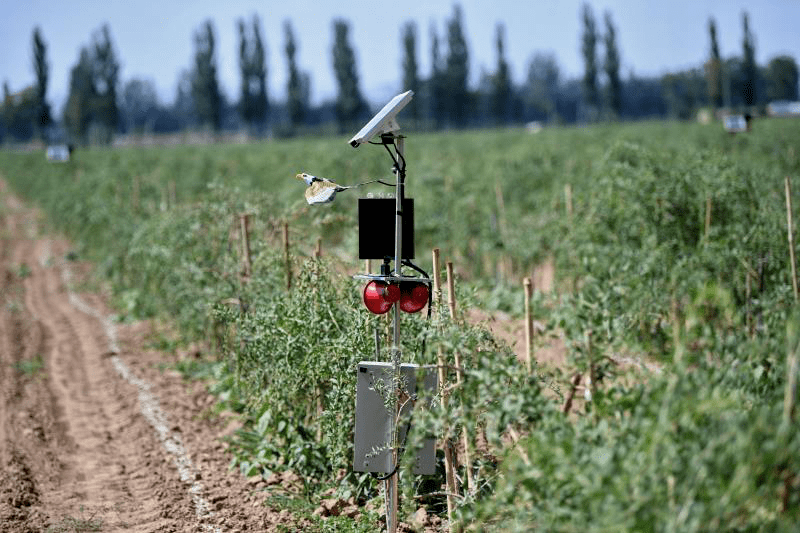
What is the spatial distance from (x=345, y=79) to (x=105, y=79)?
60.4 feet

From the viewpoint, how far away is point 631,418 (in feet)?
10.3

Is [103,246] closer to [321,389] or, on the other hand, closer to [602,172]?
[602,172]

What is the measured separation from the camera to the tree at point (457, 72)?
7050 centimetres

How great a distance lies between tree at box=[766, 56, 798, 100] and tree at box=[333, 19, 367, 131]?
149 feet

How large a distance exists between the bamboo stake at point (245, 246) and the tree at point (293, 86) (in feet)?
193

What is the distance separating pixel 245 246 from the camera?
7.36m

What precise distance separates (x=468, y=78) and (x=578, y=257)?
64518mm

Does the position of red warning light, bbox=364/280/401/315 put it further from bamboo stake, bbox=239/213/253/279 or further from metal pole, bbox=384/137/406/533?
bamboo stake, bbox=239/213/253/279

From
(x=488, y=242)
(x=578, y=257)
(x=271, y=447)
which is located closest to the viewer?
(x=271, y=447)

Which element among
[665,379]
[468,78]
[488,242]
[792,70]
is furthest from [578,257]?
[792,70]

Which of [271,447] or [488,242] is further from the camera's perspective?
[488,242]

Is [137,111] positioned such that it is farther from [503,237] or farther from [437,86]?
[503,237]

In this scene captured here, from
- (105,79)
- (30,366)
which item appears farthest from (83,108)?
(30,366)

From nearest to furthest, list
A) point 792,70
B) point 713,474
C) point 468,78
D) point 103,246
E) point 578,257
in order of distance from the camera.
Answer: point 713,474, point 578,257, point 103,246, point 468,78, point 792,70
